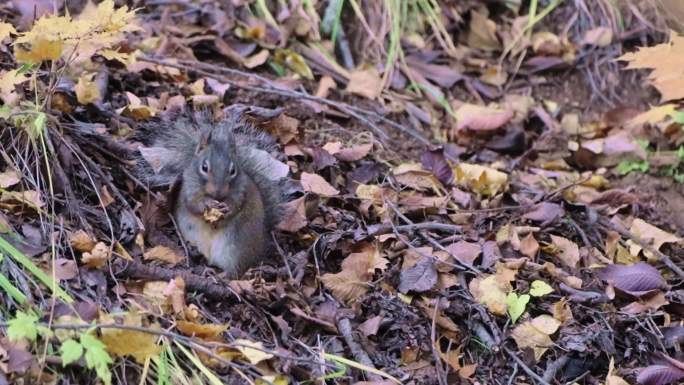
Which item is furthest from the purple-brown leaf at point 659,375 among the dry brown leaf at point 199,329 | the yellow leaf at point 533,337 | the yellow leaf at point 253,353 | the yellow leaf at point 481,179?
the dry brown leaf at point 199,329

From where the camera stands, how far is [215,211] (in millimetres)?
3506

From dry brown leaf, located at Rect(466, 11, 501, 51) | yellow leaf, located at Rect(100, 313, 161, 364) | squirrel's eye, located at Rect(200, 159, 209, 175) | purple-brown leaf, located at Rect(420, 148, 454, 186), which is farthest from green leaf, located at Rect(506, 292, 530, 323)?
dry brown leaf, located at Rect(466, 11, 501, 51)

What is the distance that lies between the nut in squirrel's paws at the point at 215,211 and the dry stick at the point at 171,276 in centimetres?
23

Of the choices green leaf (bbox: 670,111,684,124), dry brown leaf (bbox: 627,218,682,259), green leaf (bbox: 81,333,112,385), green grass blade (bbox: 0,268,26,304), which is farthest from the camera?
green leaf (bbox: 670,111,684,124)

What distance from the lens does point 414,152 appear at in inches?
184

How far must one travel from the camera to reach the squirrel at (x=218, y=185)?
347 cm

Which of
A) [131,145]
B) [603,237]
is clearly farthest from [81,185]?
[603,237]

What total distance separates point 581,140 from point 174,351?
9.51 ft

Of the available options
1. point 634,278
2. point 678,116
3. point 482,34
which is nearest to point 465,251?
point 634,278

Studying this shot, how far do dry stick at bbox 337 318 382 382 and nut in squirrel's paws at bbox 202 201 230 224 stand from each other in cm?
58

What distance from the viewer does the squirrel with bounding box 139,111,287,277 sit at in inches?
136

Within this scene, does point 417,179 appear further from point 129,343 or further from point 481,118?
point 129,343

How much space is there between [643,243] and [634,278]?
13.3 inches

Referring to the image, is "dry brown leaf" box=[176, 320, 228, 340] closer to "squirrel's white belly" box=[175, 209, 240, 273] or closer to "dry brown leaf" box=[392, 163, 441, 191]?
"squirrel's white belly" box=[175, 209, 240, 273]
